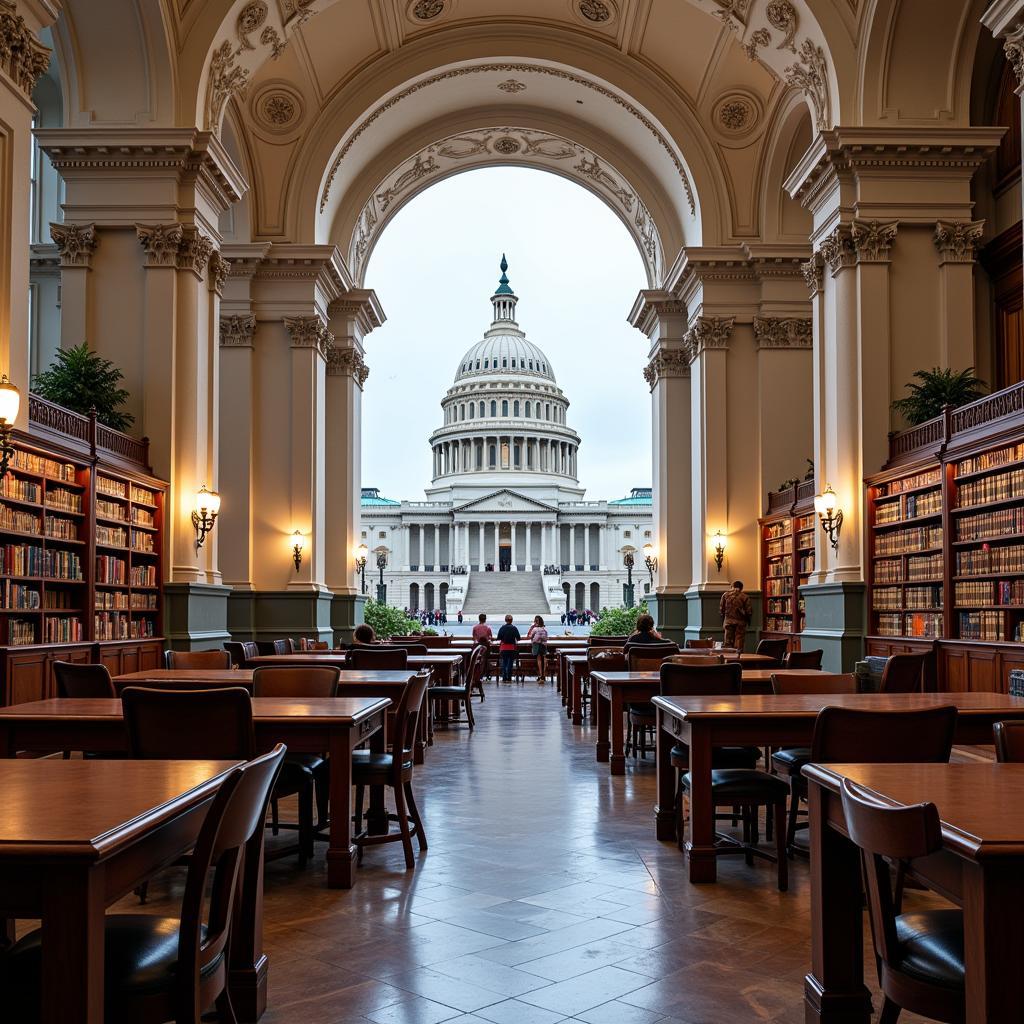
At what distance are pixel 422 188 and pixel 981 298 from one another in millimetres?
15247

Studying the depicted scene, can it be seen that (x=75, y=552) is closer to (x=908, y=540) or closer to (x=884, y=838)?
(x=908, y=540)

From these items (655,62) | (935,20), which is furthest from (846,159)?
(655,62)

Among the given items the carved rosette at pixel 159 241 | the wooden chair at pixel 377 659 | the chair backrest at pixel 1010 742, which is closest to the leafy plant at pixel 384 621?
the carved rosette at pixel 159 241

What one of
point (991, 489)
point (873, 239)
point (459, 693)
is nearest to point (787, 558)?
point (873, 239)

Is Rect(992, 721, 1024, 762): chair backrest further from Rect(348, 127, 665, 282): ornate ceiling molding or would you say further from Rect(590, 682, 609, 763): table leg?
Rect(348, 127, 665, 282): ornate ceiling molding

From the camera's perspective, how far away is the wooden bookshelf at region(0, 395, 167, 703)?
11312 millimetres

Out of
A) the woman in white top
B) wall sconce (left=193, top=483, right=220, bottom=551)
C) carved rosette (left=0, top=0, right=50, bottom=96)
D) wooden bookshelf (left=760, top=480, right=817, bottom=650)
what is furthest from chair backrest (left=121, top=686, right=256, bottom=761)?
Answer: the woman in white top

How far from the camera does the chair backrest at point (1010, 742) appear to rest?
14.7 ft

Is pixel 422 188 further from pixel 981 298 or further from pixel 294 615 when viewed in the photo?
pixel 981 298

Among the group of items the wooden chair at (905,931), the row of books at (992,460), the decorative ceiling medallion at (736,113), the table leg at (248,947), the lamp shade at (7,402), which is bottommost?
the table leg at (248,947)

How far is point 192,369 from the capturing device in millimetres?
15734

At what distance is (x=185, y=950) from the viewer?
313 centimetres

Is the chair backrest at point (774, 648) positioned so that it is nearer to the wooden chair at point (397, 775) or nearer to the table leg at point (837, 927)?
the wooden chair at point (397, 775)

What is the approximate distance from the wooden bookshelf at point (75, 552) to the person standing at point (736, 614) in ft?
28.8
